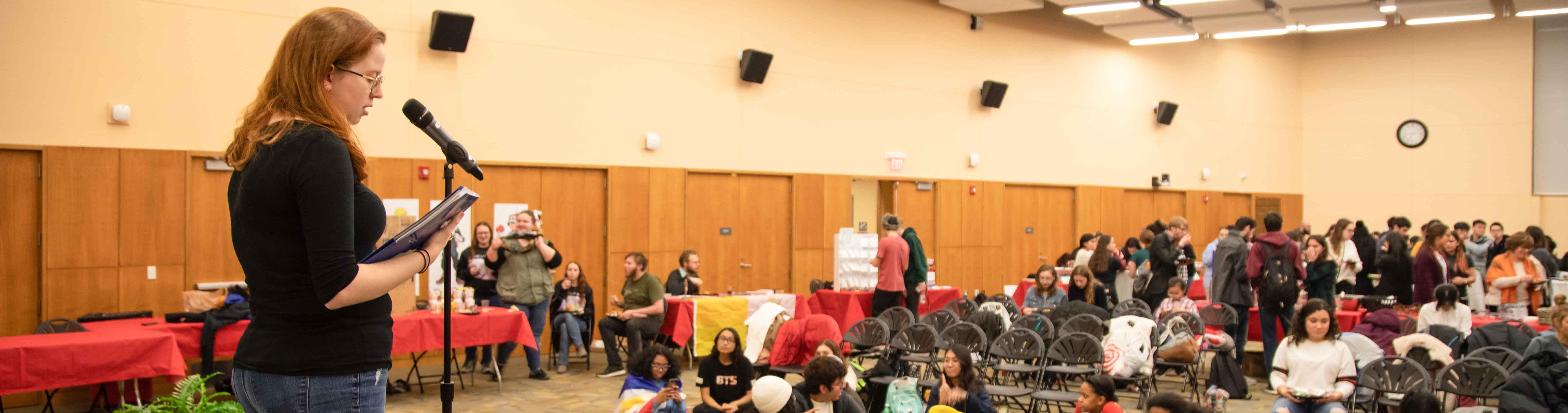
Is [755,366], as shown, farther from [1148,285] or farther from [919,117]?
[919,117]

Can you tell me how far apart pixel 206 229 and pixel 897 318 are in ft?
19.6

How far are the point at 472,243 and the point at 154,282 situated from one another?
2.53 m

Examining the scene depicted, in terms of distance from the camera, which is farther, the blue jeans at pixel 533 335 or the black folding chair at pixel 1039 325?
the blue jeans at pixel 533 335

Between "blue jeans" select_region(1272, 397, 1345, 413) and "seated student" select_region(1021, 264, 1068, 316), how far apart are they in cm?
319

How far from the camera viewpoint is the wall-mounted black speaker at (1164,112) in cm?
1695

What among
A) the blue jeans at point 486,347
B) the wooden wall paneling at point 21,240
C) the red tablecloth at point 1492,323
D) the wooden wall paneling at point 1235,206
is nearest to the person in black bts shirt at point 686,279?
the blue jeans at point 486,347

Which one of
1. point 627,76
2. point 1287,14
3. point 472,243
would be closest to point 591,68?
point 627,76

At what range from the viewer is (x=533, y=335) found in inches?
352

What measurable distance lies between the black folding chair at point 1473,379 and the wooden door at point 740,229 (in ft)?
22.9

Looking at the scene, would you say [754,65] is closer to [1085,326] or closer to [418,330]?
[1085,326]

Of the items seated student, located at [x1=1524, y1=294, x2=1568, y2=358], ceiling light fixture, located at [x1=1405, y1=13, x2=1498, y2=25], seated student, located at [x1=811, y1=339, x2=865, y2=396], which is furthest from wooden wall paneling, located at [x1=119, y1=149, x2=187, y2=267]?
ceiling light fixture, located at [x1=1405, y1=13, x2=1498, y2=25]

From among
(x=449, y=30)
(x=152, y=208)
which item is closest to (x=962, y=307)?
(x=449, y=30)

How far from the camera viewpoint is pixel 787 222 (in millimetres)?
12375

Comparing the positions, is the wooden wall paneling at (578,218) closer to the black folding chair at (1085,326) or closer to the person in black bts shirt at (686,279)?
the person in black bts shirt at (686,279)
